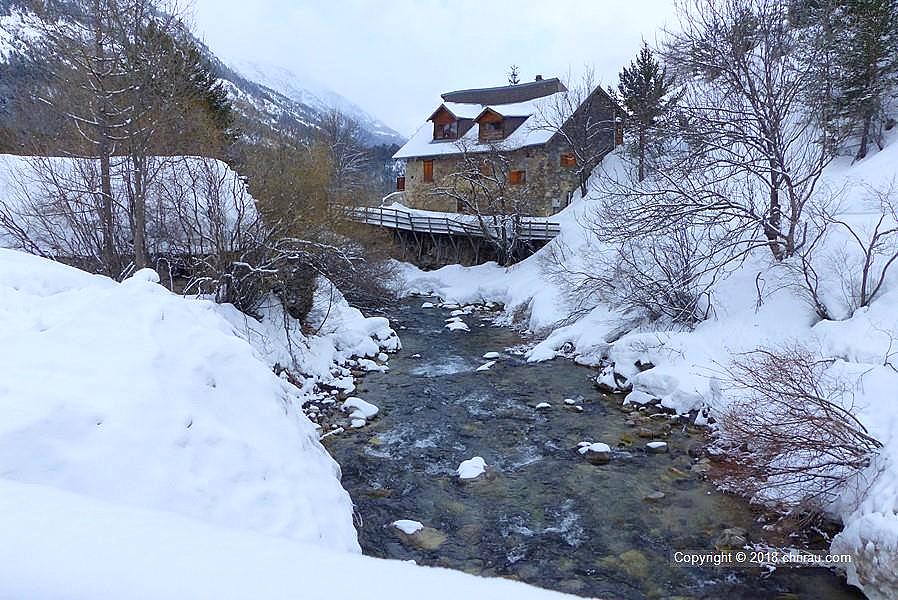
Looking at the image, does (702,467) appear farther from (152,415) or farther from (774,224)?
(152,415)

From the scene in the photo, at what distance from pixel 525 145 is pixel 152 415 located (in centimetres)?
2789

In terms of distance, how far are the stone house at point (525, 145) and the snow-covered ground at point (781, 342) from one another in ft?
29.7

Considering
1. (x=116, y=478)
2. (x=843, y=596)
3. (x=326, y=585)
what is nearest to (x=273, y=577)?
(x=326, y=585)

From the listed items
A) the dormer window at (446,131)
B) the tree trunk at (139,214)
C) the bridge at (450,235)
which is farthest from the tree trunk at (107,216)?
the dormer window at (446,131)

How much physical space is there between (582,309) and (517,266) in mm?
8833

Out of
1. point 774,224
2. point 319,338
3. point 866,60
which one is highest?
point 866,60

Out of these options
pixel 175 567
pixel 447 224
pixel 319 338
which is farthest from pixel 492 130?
pixel 175 567

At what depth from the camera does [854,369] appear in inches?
338

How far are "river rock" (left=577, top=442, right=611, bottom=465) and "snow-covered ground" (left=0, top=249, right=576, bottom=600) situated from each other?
4743 millimetres

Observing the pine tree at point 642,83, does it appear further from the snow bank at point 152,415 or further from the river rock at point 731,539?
the snow bank at point 152,415

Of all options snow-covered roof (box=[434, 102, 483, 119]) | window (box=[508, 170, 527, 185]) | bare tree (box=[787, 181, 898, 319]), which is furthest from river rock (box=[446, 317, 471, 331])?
snow-covered roof (box=[434, 102, 483, 119])

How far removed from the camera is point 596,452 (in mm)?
9531

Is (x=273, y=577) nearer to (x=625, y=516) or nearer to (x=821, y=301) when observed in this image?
(x=625, y=516)

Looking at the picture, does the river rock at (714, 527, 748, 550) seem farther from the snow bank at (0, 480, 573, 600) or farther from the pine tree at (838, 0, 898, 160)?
the pine tree at (838, 0, 898, 160)
